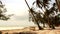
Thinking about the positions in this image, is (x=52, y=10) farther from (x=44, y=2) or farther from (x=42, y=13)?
(x=44, y=2)

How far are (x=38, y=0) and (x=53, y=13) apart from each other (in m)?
5.45

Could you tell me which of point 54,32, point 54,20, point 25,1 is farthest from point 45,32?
point 54,20

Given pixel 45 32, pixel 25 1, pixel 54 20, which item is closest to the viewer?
pixel 45 32

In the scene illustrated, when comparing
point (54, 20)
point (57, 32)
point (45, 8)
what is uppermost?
point (45, 8)

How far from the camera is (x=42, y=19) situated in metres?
32.5

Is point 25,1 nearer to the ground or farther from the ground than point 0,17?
farther from the ground

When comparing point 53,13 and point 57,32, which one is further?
point 53,13

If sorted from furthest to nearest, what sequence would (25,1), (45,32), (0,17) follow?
(0,17) → (25,1) → (45,32)

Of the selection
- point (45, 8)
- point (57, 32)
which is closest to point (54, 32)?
point (57, 32)

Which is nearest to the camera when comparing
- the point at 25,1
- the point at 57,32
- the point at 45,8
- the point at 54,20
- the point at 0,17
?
the point at 57,32

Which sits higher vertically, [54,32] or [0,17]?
[0,17]

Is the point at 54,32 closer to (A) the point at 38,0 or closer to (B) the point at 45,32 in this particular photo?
(B) the point at 45,32

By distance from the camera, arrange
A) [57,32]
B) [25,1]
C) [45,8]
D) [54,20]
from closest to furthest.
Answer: [57,32] < [25,1] < [45,8] < [54,20]

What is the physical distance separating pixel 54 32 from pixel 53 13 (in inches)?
678
